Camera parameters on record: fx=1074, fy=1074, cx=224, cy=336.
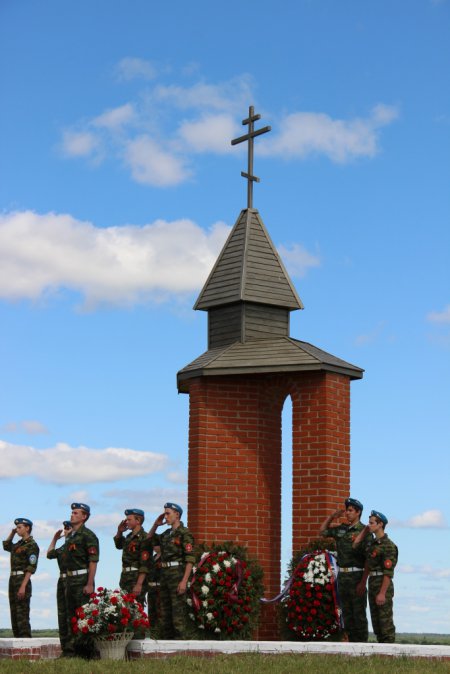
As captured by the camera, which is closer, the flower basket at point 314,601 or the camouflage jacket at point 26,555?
the flower basket at point 314,601

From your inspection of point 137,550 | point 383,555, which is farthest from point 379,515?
point 137,550

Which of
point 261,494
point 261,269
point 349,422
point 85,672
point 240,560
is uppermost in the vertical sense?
point 261,269

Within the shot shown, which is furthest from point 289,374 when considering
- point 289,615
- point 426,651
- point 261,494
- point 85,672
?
point 85,672

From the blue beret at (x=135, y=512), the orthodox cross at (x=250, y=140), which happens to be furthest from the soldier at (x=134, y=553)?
the orthodox cross at (x=250, y=140)

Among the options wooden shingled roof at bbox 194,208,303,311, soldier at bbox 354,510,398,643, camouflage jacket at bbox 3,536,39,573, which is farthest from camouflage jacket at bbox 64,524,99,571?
wooden shingled roof at bbox 194,208,303,311

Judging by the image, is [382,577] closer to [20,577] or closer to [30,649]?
[30,649]

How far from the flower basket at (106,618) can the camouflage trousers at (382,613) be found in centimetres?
329

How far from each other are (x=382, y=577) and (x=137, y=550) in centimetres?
395

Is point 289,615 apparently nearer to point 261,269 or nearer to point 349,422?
point 349,422

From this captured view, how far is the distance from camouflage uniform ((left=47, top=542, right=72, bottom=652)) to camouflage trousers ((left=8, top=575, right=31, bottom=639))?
1550 millimetres

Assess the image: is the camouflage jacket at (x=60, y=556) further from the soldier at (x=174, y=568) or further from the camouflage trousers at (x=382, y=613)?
the camouflage trousers at (x=382, y=613)

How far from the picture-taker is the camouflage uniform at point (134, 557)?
1658cm

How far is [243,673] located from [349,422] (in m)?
6.39

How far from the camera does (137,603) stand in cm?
1588
